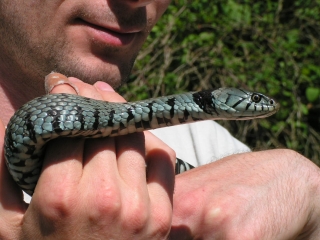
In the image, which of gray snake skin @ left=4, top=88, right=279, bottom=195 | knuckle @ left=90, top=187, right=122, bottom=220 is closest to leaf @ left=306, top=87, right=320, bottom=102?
gray snake skin @ left=4, top=88, right=279, bottom=195

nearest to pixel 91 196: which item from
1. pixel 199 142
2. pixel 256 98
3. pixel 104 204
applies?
pixel 104 204

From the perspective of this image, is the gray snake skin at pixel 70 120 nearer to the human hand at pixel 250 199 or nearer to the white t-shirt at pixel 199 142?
the human hand at pixel 250 199

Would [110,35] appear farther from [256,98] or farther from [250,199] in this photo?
[250,199]

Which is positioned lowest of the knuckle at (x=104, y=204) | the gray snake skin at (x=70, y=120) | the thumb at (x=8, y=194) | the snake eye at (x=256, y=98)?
the thumb at (x=8, y=194)

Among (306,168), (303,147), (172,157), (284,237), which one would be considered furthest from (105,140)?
(303,147)

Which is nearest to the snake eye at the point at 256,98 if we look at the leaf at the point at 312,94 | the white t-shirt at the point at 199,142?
the white t-shirt at the point at 199,142

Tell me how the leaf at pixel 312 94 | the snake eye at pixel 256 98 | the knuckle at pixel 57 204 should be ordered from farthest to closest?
the leaf at pixel 312 94 < the snake eye at pixel 256 98 < the knuckle at pixel 57 204

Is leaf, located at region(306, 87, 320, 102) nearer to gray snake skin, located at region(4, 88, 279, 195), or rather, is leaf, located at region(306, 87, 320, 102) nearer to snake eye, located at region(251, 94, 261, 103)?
snake eye, located at region(251, 94, 261, 103)

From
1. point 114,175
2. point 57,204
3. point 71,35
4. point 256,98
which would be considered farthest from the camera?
point 71,35
